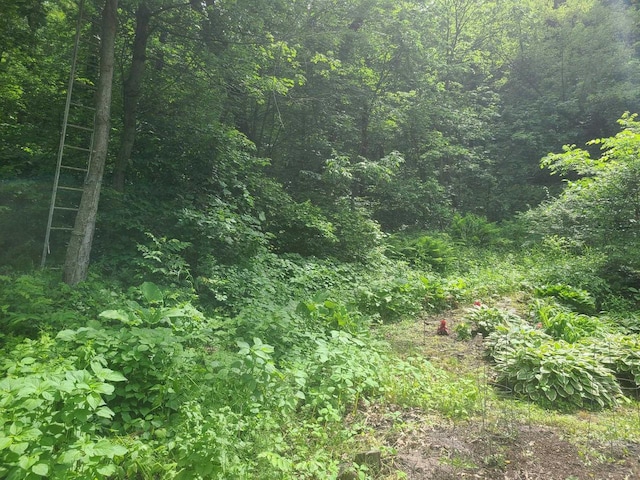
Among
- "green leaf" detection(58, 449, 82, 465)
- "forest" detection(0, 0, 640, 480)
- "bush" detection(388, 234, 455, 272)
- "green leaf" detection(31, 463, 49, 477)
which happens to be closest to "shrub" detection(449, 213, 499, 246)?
"forest" detection(0, 0, 640, 480)

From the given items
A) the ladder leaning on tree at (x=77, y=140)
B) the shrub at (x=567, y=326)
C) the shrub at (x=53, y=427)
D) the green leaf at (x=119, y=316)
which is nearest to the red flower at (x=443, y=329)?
the shrub at (x=567, y=326)

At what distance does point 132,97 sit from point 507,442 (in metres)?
7.57

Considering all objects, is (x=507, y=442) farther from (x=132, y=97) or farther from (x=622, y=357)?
(x=132, y=97)

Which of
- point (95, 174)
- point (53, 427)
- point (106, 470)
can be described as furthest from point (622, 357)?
point (95, 174)

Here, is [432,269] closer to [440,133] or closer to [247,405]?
[440,133]

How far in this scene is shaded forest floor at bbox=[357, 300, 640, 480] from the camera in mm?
2600

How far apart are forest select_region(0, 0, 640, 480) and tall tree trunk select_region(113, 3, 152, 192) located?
0.05m

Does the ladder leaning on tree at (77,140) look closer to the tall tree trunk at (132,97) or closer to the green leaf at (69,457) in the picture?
the tall tree trunk at (132,97)

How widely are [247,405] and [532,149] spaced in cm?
1797

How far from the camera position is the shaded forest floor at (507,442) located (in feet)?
8.53

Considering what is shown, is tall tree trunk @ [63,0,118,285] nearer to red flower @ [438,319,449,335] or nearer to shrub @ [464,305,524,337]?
red flower @ [438,319,449,335]

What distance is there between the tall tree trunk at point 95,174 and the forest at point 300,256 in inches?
1.2

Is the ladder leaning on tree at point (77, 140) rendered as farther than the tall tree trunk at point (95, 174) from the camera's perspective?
Yes

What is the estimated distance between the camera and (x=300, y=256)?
7840 millimetres
